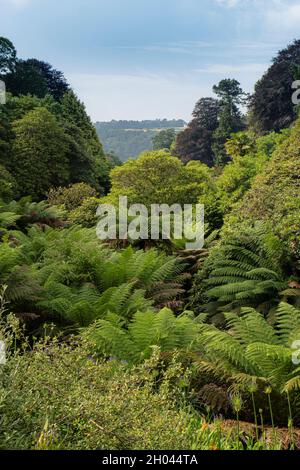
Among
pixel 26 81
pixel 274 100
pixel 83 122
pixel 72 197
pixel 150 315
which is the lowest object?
pixel 72 197

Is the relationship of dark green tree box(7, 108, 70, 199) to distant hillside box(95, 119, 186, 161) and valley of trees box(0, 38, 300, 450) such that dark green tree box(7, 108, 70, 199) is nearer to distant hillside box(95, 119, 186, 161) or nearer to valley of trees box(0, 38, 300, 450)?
valley of trees box(0, 38, 300, 450)

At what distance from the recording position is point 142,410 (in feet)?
8.08

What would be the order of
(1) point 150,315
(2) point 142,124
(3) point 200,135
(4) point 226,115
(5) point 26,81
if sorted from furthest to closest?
(2) point 142,124 → (3) point 200,135 → (4) point 226,115 → (5) point 26,81 → (1) point 150,315

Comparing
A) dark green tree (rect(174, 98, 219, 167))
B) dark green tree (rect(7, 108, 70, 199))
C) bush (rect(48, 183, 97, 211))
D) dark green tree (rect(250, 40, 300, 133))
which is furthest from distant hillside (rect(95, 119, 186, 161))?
bush (rect(48, 183, 97, 211))

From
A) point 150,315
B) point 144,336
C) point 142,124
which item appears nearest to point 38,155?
point 150,315

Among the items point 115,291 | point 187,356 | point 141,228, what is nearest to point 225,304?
point 115,291

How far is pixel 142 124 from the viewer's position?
121m

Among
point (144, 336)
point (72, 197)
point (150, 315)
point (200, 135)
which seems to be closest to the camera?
point (144, 336)

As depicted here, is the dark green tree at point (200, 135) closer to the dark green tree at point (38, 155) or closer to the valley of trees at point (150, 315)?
the dark green tree at point (38, 155)

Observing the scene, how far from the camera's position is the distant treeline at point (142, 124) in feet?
368

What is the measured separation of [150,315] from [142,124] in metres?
119

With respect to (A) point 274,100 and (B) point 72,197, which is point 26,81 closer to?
(A) point 274,100

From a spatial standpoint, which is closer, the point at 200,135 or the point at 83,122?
the point at 83,122
